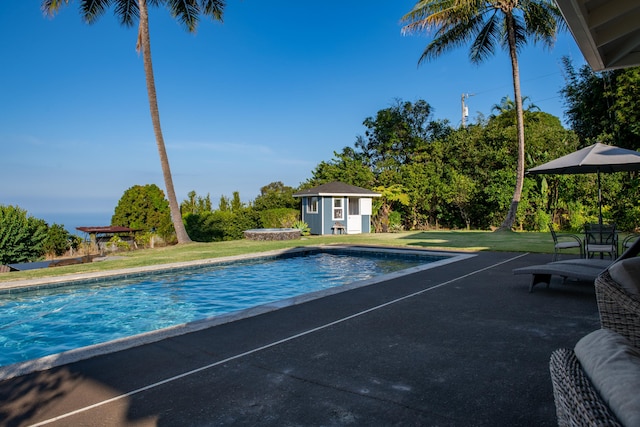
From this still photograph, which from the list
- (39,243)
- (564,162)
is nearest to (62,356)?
(564,162)

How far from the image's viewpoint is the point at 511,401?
260 centimetres

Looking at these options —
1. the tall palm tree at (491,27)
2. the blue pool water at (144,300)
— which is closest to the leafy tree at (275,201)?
the tall palm tree at (491,27)

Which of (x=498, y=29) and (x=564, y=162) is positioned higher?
(x=498, y=29)

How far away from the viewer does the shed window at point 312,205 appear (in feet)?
70.8

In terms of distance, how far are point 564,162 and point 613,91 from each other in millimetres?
13846

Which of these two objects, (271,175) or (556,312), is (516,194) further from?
(271,175)

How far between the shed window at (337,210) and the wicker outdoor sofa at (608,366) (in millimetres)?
18989

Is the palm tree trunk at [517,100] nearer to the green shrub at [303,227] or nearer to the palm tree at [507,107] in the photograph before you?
the green shrub at [303,227]

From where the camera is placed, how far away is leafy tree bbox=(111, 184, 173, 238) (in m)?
20.9

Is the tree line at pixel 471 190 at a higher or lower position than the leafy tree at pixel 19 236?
higher

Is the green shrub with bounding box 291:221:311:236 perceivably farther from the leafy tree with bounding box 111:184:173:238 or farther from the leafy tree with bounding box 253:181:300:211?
the leafy tree with bounding box 111:184:173:238

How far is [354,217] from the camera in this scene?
22062 millimetres

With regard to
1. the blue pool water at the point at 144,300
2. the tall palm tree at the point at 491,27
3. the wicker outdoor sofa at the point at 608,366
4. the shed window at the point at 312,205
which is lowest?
the blue pool water at the point at 144,300

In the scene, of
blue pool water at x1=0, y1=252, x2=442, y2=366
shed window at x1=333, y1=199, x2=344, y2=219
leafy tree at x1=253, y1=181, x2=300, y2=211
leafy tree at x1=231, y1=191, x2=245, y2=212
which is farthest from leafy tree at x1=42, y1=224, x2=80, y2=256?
shed window at x1=333, y1=199, x2=344, y2=219
